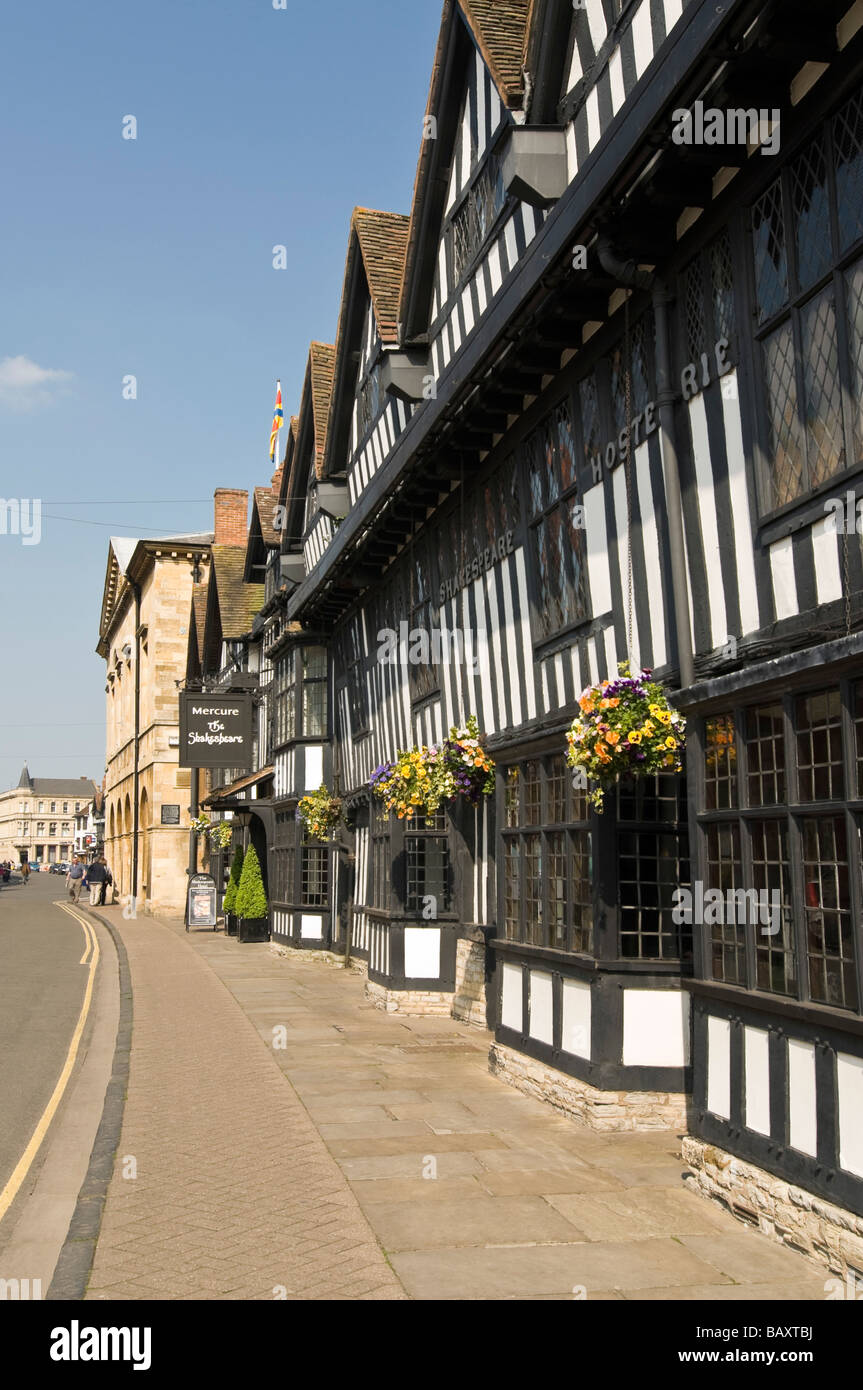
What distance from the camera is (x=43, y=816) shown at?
18325cm

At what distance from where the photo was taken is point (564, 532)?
33.6ft

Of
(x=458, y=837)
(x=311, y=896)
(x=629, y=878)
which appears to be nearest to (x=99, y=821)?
(x=311, y=896)

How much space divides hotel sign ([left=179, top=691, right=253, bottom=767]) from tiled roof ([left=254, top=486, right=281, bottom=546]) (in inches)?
163

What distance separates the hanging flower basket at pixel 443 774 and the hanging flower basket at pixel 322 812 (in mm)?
6839

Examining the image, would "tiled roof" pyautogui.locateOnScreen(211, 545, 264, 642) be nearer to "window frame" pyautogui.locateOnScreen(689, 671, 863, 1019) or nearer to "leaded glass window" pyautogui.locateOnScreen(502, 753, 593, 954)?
"leaded glass window" pyautogui.locateOnScreen(502, 753, 593, 954)

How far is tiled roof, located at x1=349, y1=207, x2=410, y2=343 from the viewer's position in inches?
651

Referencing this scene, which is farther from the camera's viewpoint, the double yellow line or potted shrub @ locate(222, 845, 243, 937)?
potted shrub @ locate(222, 845, 243, 937)

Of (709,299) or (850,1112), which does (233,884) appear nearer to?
(709,299)

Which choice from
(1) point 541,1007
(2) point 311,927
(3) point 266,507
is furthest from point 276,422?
(1) point 541,1007

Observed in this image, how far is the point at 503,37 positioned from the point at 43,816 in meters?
183

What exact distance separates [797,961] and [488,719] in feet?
21.7

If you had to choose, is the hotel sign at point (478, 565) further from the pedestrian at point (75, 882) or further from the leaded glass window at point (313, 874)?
the pedestrian at point (75, 882)

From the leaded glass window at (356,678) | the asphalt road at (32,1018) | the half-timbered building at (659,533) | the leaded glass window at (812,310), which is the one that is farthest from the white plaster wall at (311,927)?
the leaded glass window at (812,310)

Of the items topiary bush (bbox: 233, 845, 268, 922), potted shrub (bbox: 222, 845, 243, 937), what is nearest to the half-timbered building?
topiary bush (bbox: 233, 845, 268, 922)
